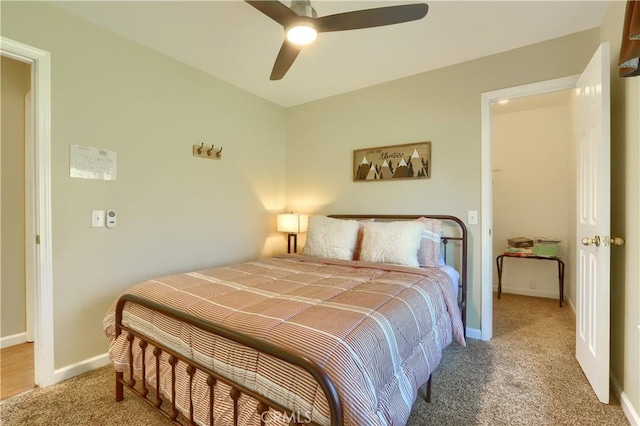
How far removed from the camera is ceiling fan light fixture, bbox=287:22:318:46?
1.66 meters

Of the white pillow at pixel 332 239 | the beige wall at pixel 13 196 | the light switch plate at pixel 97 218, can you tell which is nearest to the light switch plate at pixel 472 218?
the white pillow at pixel 332 239

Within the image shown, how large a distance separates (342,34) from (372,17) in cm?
69

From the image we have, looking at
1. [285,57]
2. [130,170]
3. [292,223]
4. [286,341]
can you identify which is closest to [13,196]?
[130,170]

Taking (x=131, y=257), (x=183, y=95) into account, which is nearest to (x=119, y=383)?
(x=131, y=257)

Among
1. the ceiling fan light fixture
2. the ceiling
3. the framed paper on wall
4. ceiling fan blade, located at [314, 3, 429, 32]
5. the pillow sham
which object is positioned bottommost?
the pillow sham

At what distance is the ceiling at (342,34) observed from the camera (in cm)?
196

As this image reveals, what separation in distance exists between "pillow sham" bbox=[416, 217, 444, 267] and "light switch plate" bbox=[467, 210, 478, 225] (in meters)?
0.30

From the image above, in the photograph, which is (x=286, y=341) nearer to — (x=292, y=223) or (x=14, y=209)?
(x=292, y=223)

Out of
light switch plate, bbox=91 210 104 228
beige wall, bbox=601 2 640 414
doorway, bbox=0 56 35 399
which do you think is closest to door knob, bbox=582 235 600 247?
beige wall, bbox=601 2 640 414

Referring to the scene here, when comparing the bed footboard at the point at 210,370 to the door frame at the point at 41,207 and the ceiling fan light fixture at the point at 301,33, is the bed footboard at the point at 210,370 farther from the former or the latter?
the ceiling fan light fixture at the point at 301,33

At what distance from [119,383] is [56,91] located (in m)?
1.93

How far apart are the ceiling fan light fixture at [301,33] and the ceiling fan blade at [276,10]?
0.13ft

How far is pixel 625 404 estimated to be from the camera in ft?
5.23

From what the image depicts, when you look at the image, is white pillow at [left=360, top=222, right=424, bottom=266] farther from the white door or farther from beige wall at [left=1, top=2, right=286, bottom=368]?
beige wall at [left=1, top=2, right=286, bottom=368]
